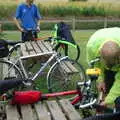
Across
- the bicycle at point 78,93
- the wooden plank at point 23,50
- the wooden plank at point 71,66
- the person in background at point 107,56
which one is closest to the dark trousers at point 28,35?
the wooden plank at point 23,50

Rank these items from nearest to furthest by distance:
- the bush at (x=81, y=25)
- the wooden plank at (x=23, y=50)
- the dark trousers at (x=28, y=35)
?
the wooden plank at (x=23, y=50), the dark trousers at (x=28, y=35), the bush at (x=81, y=25)

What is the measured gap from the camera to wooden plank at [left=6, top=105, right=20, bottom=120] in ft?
18.4

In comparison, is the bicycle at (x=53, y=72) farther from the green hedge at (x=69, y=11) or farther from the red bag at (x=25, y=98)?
the green hedge at (x=69, y=11)

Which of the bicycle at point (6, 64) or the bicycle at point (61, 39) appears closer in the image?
the bicycle at point (6, 64)

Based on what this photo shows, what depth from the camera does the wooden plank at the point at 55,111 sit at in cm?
554

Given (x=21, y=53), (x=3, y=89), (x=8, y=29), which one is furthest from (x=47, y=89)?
(x=8, y=29)

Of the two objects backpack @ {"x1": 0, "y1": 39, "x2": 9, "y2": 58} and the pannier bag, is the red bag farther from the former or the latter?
the pannier bag

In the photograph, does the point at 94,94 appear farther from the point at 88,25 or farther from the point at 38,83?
the point at 88,25

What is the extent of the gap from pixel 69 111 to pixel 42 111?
0.30 meters

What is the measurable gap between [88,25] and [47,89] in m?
19.3

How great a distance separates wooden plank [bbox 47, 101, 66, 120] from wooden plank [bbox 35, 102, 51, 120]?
56 mm

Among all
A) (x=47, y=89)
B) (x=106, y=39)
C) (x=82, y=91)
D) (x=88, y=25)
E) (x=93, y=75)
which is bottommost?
(x=88, y=25)

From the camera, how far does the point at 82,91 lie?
677 cm

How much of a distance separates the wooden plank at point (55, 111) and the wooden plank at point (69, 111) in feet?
0.20
